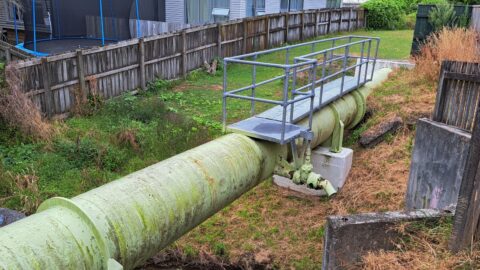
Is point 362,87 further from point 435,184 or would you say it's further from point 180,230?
point 180,230

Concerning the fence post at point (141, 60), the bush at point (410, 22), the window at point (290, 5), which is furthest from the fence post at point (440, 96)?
the bush at point (410, 22)

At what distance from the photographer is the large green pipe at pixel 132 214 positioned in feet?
10.4

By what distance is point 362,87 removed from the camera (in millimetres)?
10172

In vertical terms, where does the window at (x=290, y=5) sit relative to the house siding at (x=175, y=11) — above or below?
above

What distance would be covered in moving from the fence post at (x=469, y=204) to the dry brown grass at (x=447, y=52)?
6.36 m

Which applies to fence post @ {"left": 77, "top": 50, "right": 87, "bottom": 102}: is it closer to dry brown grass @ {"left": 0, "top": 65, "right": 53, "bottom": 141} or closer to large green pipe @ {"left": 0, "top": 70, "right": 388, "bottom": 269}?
dry brown grass @ {"left": 0, "top": 65, "right": 53, "bottom": 141}

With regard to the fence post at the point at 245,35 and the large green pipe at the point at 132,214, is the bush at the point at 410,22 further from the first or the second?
the large green pipe at the point at 132,214

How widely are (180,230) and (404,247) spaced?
2206 mm

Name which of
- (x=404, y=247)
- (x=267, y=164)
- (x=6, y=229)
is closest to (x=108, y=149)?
(x=267, y=164)

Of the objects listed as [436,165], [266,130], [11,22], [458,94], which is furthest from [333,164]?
[11,22]

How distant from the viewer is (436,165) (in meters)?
6.19

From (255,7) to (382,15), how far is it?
945 centimetres

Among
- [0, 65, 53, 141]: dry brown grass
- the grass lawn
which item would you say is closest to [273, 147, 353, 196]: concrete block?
the grass lawn

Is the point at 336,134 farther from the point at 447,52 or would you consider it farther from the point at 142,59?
the point at 142,59
